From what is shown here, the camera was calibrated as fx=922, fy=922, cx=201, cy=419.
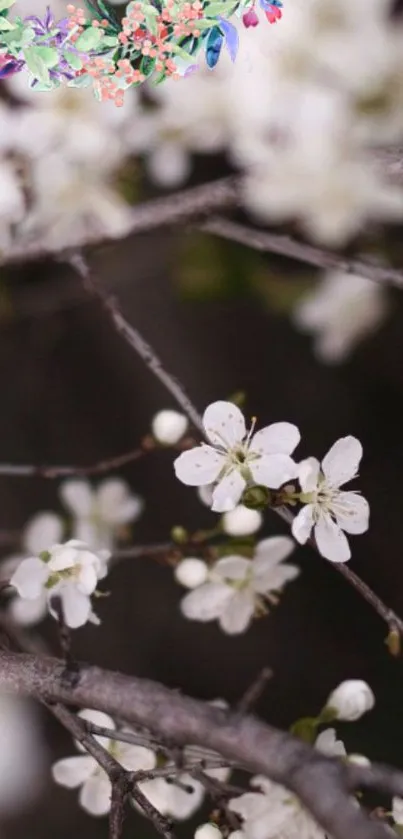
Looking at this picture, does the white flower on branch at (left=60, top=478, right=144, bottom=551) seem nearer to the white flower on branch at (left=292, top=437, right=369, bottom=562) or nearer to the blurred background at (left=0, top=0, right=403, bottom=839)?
the blurred background at (left=0, top=0, right=403, bottom=839)

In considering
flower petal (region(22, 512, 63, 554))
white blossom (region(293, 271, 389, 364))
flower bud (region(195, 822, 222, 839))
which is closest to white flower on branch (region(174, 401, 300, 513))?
flower bud (region(195, 822, 222, 839))

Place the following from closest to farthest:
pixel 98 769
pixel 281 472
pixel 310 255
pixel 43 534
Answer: pixel 281 472 < pixel 98 769 < pixel 310 255 < pixel 43 534

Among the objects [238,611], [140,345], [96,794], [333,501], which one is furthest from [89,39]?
[96,794]

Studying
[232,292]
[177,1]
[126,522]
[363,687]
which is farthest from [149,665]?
[177,1]

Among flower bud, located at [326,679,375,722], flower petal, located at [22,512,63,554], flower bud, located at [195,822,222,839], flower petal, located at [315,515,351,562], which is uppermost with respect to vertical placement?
flower petal, located at [315,515,351,562]

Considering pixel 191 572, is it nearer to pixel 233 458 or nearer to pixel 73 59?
pixel 233 458

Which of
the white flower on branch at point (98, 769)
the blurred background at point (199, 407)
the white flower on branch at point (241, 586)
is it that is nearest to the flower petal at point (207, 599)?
the white flower on branch at point (241, 586)

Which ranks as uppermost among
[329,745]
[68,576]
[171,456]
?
[68,576]
